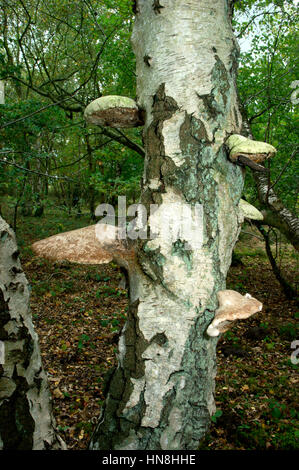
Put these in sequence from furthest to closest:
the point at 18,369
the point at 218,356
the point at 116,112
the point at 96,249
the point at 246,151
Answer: the point at 218,356, the point at 18,369, the point at 116,112, the point at 96,249, the point at 246,151

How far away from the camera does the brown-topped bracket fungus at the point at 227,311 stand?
1.43 meters

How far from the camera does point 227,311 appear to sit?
1446mm

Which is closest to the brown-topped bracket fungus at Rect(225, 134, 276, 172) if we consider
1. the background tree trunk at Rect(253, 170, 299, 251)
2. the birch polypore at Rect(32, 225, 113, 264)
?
the birch polypore at Rect(32, 225, 113, 264)

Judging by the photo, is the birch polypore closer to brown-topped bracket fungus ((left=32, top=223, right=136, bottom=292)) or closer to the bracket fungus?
brown-topped bracket fungus ((left=32, top=223, right=136, bottom=292))

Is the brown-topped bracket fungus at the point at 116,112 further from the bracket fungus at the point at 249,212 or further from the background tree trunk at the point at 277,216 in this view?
the background tree trunk at the point at 277,216

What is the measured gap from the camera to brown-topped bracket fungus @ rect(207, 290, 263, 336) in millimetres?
1428

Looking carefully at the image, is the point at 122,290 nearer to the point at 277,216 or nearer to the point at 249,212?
the point at 277,216

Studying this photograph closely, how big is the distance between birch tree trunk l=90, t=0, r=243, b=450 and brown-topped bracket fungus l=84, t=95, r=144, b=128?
135 millimetres

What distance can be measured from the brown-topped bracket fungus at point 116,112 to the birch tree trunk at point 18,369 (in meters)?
0.95

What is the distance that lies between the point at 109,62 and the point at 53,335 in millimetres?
7585

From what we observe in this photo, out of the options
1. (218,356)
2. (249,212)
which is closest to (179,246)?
(249,212)

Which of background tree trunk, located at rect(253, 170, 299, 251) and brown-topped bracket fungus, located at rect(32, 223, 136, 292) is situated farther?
background tree trunk, located at rect(253, 170, 299, 251)

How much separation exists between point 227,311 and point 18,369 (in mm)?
1435

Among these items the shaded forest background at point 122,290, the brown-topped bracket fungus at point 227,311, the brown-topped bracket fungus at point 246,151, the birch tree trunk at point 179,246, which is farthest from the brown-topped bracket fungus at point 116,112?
the shaded forest background at point 122,290
